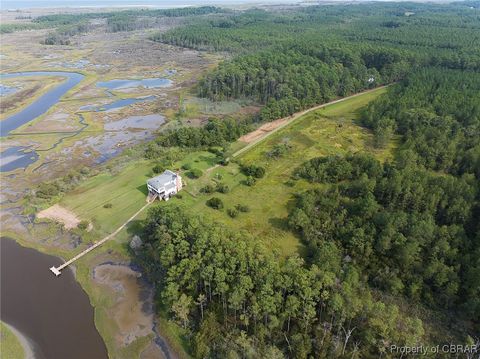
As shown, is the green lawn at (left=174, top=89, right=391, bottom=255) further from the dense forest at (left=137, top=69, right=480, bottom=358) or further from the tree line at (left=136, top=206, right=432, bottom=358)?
the tree line at (left=136, top=206, right=432, bottom=358)

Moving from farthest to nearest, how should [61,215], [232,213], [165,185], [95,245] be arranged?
[165,185] → [61,215] → [232,213] → [95,245]

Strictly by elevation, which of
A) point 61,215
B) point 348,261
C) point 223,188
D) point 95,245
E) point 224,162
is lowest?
point 95,245

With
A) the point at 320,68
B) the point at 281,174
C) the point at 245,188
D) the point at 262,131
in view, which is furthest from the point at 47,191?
the point at 320,68

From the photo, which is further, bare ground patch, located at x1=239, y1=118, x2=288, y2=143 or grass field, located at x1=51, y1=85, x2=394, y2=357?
bare ground patch, located at x1=239, y1=118, x2=288, y2=143

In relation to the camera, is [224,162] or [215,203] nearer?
[215,203]

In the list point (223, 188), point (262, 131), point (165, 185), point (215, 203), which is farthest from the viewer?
point (262, 131)

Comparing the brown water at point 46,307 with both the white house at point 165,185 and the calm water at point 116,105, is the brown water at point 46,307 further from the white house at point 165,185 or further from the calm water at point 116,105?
the calm water at point 116,105

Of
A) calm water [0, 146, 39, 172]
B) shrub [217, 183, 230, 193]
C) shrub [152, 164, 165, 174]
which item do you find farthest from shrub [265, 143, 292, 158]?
calm water [0, 146, 39, 172]

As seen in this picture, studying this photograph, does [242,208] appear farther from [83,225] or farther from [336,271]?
[83,225]
